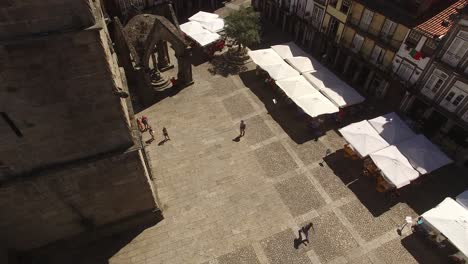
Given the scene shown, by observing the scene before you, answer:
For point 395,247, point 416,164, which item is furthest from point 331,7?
point 395,247

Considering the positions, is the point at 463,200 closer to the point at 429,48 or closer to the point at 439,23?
the point at 429,48

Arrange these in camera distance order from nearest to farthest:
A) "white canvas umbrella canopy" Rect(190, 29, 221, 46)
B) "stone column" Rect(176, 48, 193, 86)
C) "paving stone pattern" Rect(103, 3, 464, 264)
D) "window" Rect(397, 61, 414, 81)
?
"paving stone pattern" Rect(103, 3, 464, 264) → "window" Rect(397, 61, 414, 81) → "stone column" Rect(176, 48, 193, 86) → "white canvas umbrella canopy" Rect(190, 29, 221, 46)

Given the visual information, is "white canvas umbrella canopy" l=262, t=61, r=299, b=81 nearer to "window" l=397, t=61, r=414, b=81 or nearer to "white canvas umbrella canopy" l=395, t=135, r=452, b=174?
"window" l=397, t=61, r=414, b=81

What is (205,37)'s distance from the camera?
115 ft

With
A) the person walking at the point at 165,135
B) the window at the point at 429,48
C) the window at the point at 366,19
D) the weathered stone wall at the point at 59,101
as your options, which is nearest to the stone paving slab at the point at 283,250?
the weathered stone wall at the point at 59,101

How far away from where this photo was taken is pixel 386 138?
24422 mm

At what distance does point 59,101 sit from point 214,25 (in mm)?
27553

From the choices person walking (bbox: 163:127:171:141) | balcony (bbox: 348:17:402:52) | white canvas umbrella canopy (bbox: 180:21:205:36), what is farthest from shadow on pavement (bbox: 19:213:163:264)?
balcony (bbox: 348:17:402:52)

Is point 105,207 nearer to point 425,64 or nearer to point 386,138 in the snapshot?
point 386,138

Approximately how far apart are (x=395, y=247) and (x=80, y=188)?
63.4ft

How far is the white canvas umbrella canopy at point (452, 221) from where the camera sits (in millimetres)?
18219

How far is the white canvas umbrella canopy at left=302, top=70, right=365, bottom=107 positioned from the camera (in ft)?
90.9

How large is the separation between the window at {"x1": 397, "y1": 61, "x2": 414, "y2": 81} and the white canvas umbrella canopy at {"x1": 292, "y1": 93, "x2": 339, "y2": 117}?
7271 millimetres

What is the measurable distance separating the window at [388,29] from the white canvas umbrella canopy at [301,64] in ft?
22.2
